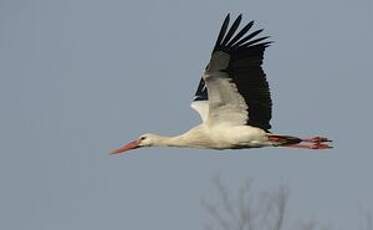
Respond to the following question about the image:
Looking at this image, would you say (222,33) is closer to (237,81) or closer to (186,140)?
(237,81)

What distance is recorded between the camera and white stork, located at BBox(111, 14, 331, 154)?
63.4 feet

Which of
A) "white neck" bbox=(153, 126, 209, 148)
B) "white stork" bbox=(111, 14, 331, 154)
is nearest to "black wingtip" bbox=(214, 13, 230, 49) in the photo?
"white stork" bbox=(111, 14, 331, 154)

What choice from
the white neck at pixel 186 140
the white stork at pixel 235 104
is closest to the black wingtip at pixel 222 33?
the white stork at pixel 235 104

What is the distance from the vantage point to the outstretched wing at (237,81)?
1930cm

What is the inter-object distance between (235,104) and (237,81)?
43 centimetres

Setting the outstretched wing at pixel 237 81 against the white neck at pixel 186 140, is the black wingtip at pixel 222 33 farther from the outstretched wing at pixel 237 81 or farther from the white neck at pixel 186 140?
the white neck at pixel 186 140

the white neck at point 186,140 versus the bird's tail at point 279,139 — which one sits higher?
the white neck at point 186,140

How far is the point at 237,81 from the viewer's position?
19.6 m

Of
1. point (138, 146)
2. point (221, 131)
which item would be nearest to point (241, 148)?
point (221, 131)

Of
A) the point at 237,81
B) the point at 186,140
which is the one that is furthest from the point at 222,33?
the point at 186,140

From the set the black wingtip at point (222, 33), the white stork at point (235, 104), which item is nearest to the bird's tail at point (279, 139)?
the white stork at point (235, 104)

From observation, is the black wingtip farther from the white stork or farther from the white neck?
the white neck

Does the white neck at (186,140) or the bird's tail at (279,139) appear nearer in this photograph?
the bird's tail at (279,139)

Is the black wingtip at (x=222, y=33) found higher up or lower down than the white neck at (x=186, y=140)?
higher up
